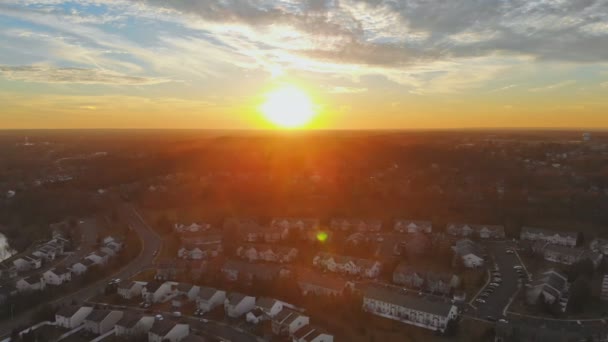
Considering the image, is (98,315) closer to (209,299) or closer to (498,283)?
(209,299)

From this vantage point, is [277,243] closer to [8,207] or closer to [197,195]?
[197,195]

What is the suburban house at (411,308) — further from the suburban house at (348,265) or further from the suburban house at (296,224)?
the suburban house at (296,224)

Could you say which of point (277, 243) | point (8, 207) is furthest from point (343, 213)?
point (8, 207)

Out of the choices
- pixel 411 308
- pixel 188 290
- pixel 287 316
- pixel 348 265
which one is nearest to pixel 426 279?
pixel 411 308

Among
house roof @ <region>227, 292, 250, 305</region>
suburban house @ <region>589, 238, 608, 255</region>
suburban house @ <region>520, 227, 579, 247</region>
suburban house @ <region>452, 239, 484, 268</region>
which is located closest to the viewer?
house roof @ <region>227, 292, 250, 305</region>

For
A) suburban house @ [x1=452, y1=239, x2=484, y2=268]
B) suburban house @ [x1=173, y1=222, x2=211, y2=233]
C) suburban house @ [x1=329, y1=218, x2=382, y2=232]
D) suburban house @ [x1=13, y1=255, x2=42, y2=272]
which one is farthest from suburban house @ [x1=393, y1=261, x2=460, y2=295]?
suburban house @ [x1=13, y1=255, x2=42, y2=272]

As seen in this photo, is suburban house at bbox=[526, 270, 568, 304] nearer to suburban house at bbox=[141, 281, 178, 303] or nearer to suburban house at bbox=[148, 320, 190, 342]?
suburban house at bbox=[148, 320, 190, 342]

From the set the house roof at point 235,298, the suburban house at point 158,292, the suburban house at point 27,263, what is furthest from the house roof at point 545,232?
the suburban house at point 27,263
